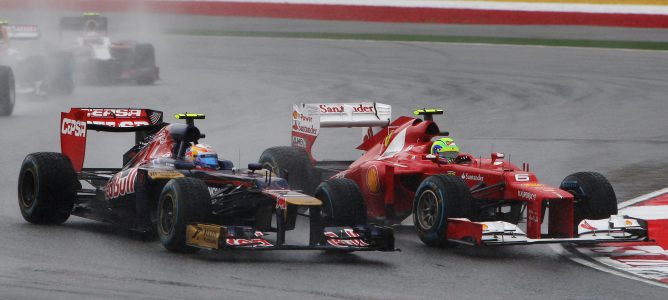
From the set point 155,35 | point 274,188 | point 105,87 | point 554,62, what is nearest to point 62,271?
point 274,188

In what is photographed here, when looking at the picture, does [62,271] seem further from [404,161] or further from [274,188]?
[404,161]

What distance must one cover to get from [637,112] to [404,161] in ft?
40.9

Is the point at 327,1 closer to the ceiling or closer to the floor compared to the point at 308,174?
closer to the ceiling

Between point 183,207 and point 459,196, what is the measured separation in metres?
2.83

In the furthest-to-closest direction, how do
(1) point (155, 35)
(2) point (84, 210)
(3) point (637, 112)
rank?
(1) point (155, 35) < (3) point (637, 112) < (2) point (84, 210)

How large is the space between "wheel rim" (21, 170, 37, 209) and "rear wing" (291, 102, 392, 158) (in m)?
3.86

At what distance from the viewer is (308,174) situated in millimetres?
17016

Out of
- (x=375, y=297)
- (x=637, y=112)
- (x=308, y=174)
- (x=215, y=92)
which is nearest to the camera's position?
(x=375, y=297)

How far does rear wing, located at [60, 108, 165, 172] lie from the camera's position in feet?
51.8

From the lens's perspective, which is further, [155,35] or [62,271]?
[155,35]

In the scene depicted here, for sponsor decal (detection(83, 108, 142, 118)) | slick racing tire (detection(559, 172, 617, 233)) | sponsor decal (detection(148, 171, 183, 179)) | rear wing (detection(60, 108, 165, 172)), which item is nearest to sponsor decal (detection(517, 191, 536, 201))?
slick racing tire (detection(559, 172, 617, 233))

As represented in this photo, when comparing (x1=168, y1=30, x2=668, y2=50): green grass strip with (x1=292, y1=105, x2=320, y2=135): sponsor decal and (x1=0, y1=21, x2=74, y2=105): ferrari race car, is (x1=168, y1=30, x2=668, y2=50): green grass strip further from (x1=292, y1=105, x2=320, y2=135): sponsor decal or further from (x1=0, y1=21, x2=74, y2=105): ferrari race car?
(x1=292, y1=105, x2=320, y2=135): sponsor decal

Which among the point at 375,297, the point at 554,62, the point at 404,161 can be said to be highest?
the point at 554,62

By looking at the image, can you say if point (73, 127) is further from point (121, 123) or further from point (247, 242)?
point (247, 242)
